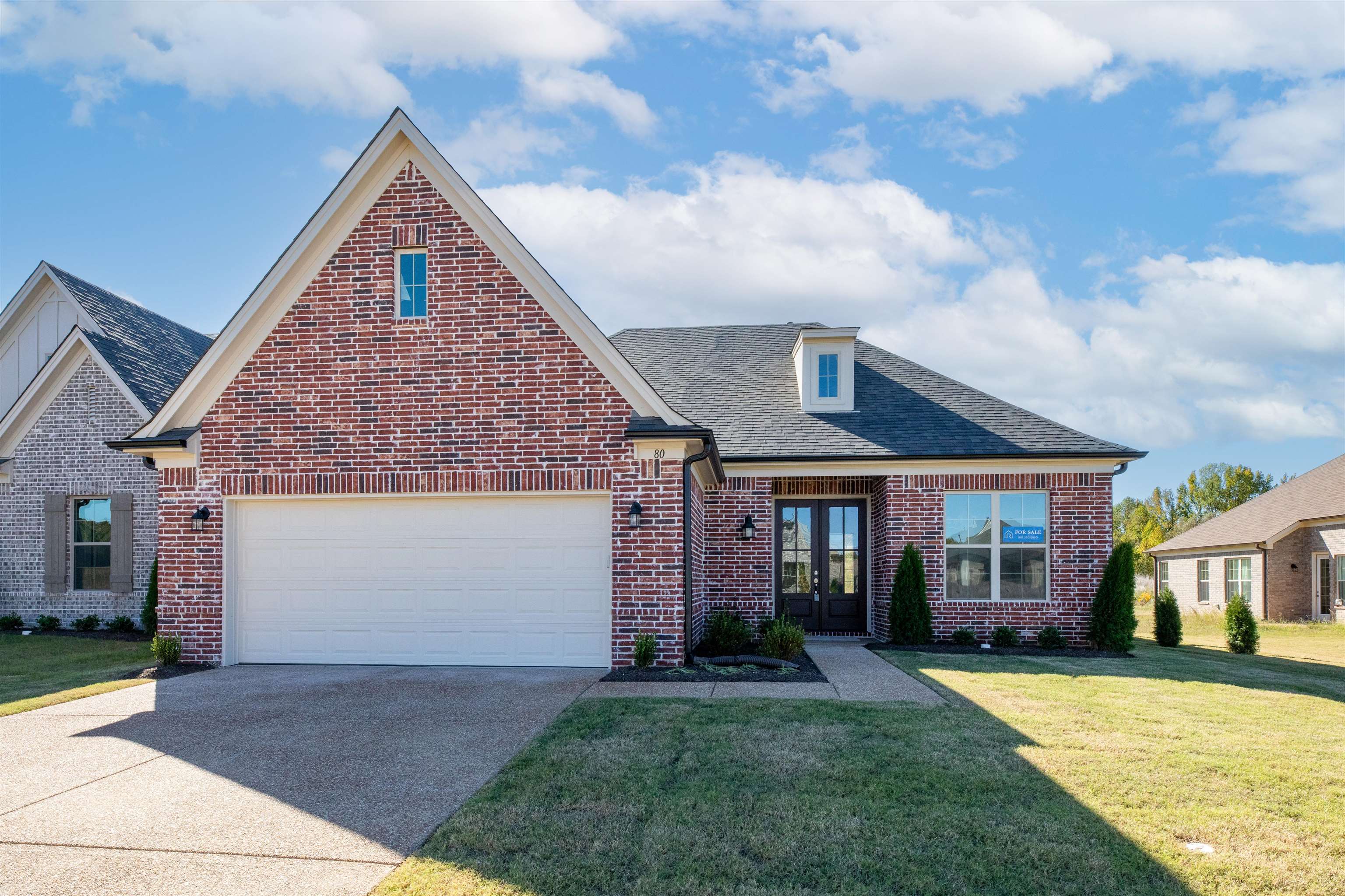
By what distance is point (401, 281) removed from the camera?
11.1 meters

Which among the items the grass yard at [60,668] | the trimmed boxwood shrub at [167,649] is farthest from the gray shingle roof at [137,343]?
the trimmed boxwood shrub at [167,649]

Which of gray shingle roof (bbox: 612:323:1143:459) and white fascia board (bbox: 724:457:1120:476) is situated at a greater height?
gray shingle roof (bbox: 612:323:1143:459)

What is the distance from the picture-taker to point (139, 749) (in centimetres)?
678

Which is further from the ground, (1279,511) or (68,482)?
(68,482)

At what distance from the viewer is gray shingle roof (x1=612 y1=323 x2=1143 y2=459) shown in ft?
47.1

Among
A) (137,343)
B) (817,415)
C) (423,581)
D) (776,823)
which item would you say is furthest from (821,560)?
(137,343)

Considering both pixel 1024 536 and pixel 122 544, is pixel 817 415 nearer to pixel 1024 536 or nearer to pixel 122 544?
pixel 1024 536

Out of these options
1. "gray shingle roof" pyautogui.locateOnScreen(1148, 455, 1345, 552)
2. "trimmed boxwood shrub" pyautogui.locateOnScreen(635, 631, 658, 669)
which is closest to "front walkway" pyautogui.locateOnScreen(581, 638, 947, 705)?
"trimmed boxwood shrub" pyautogui.locateOnScreen(635, 631, 658, 669)

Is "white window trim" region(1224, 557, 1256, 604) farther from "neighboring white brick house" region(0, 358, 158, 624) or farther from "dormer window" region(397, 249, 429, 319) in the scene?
"neighboring white brick house" region(0, 358, 158, 624)

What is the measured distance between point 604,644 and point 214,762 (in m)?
5.04

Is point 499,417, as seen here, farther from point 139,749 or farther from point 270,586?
point 139,749

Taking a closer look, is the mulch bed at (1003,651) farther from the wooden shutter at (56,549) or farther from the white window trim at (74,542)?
the wooden shutter at (56,549)

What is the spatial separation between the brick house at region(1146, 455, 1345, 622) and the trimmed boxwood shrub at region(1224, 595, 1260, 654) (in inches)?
390

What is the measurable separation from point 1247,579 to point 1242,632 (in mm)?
13366
